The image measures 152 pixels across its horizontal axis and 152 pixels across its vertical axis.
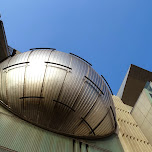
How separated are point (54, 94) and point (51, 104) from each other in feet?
1.51

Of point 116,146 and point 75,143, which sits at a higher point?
point 75,143

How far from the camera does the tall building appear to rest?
7.16 m

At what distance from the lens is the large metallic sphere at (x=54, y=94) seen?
24.2ft

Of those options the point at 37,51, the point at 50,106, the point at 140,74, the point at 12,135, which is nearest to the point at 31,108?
the point at 50,106

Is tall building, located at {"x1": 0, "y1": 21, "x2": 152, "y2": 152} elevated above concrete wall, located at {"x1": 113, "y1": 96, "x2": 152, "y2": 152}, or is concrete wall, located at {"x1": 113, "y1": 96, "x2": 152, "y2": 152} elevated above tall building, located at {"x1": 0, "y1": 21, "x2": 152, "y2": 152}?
tall building, located at {"x1": 0, "y1": 21, "x2": 152, "y2": 152}

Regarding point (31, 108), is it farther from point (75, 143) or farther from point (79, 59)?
point (79, 59)

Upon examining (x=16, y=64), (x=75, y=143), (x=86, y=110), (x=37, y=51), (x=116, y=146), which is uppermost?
(x=37, y=51)

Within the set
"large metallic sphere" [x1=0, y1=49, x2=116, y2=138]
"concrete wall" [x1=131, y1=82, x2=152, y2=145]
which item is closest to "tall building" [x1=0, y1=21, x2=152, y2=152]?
"large metallic sphere" [x1=0, y1=49, x2=116, y2=138]

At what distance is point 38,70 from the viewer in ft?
25.4

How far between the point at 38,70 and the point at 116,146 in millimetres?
6424

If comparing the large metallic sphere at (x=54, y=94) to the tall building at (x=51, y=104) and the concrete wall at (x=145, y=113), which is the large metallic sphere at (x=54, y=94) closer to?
the tall building at (x=51, y=104)

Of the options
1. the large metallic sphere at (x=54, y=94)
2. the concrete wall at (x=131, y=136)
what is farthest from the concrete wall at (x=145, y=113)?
the large metallic sphere at (x=54, y=94)

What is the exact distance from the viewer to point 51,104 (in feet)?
24.0

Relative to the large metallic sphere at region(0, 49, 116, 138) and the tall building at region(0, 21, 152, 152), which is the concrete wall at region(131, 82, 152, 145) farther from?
the large metallic sphere at region(0, 49, 116, 138)
